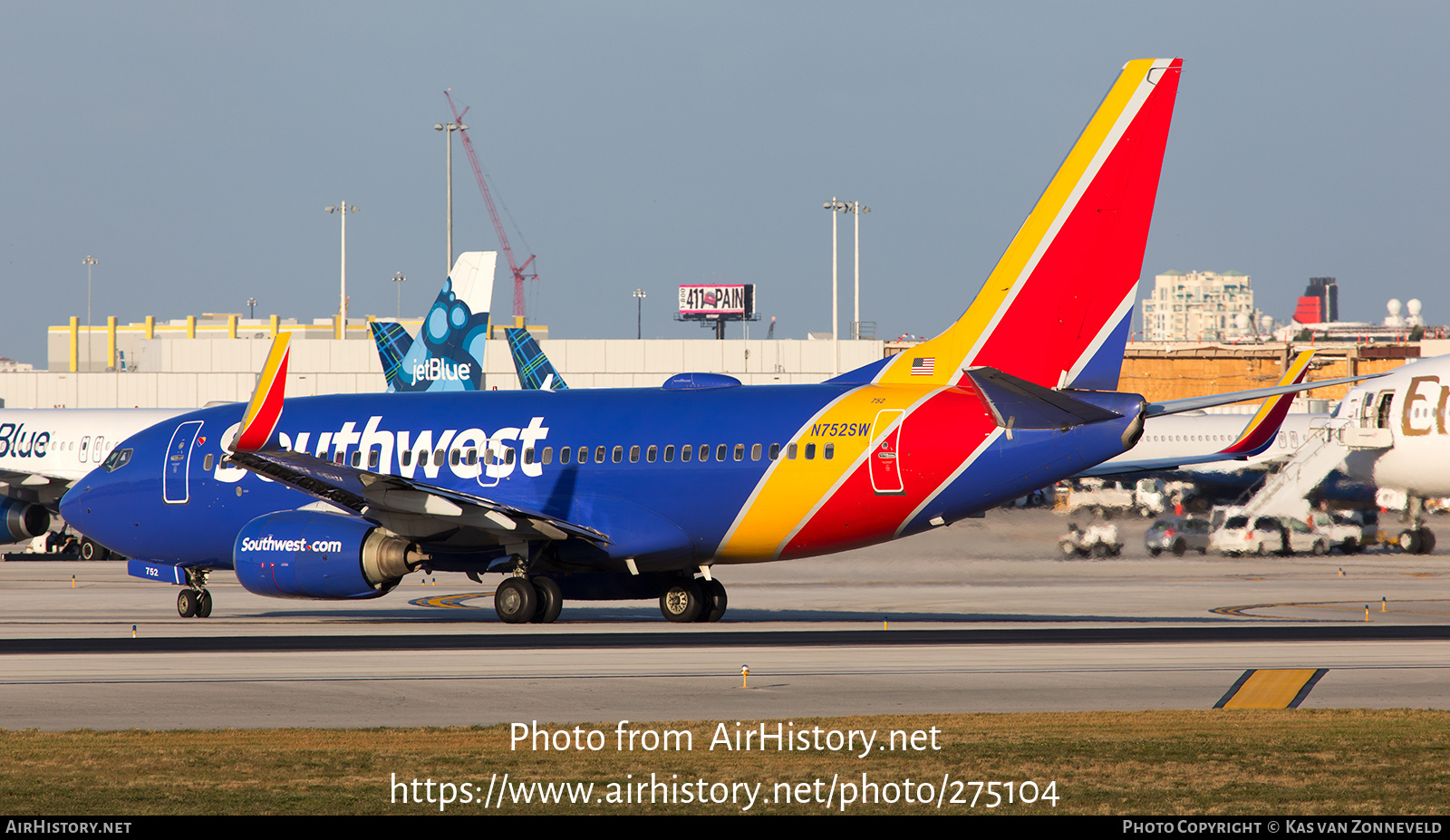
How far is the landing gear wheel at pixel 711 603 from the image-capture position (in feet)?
93.6

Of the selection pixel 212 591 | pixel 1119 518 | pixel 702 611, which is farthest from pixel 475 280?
pixel 702 611

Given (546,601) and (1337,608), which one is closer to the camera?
(546,601)

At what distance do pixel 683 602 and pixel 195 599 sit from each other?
384 inches

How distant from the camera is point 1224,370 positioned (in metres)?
102

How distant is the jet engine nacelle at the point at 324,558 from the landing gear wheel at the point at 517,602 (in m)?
1.60

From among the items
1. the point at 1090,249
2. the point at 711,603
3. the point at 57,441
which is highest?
the point at 1090,249

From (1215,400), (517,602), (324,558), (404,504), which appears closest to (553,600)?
(517,602)

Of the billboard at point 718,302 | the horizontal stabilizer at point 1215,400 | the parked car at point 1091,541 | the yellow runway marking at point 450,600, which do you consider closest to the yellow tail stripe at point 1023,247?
the horizontal stabilizer at point 1215,400

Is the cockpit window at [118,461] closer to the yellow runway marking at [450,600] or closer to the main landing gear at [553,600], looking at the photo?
the yellow runway marking at [450,600]

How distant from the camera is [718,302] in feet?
385

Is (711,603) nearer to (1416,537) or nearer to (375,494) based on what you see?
(375,494)

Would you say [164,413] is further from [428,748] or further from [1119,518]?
[428,748]

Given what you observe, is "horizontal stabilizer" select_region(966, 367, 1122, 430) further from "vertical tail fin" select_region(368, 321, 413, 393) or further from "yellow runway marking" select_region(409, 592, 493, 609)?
"vertical tail fin" select_region(368, 321, 413, 393)
